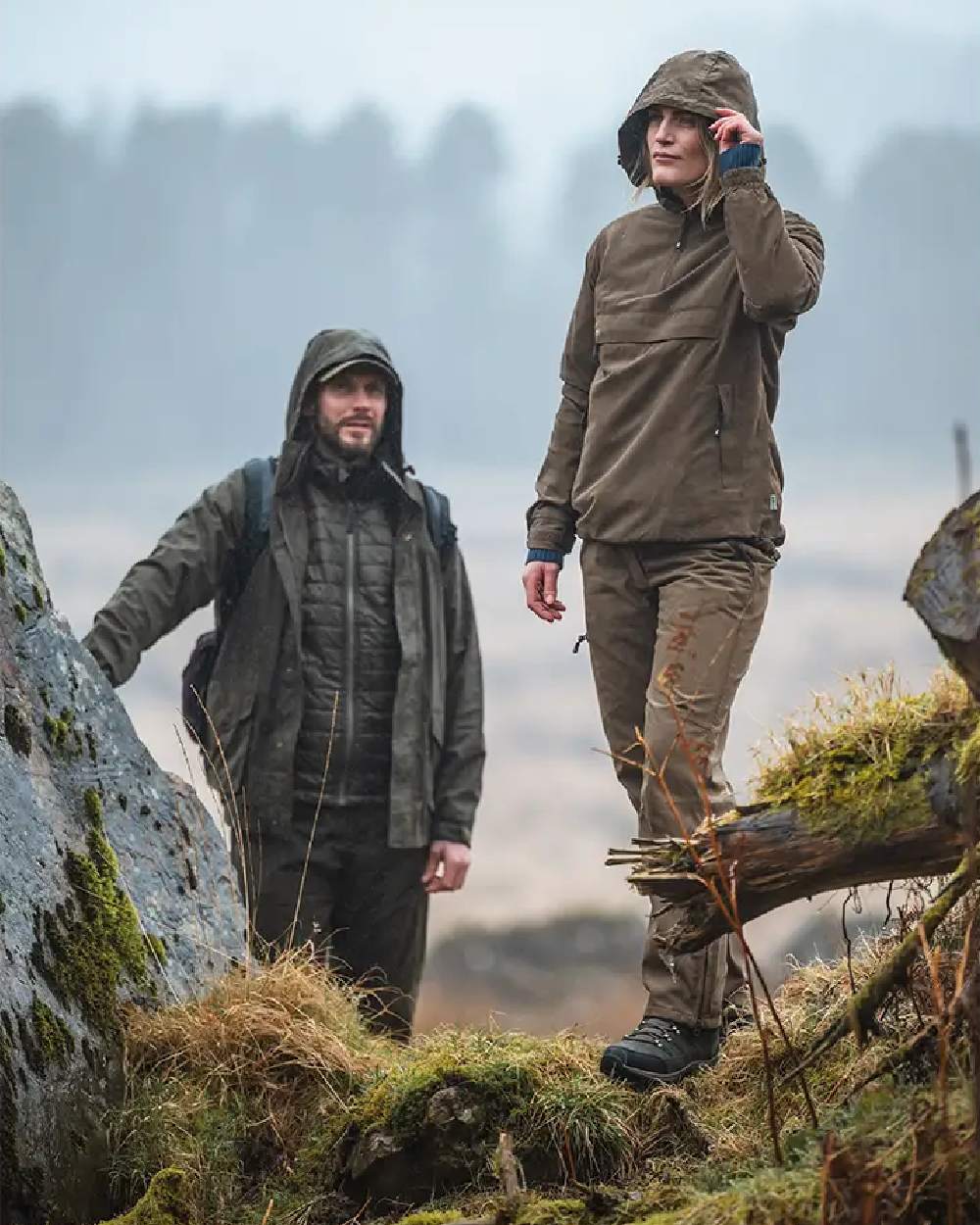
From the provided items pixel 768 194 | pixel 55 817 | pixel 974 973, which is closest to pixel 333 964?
pixel 55 817

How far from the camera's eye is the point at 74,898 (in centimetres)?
639

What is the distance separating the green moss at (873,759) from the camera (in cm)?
455

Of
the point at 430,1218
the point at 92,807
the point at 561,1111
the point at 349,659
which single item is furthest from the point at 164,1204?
the point at 349,659

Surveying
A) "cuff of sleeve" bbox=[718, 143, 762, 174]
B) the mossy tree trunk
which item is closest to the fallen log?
the mossy tree trunk

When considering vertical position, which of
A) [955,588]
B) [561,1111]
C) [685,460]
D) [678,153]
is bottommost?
[561,1111]

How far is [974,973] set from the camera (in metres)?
4.14

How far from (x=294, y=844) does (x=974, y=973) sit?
4963 millimetres

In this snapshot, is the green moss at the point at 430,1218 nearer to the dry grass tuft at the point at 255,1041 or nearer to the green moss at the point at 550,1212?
the green moss at the point at 550,1212

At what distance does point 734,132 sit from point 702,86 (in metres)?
0.31

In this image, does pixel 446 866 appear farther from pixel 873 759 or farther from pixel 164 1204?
pixel 873 759

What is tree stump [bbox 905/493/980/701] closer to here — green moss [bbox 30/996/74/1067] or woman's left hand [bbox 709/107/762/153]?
woman's left hand [bbox 709/107/762/153]

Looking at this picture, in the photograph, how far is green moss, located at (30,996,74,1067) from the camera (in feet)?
19.0

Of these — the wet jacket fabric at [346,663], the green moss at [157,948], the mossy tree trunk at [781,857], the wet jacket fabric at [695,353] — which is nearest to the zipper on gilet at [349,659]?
the wet jacket fabric at [346,663]

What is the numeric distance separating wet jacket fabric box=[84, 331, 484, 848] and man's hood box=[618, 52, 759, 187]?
9.70 ft
